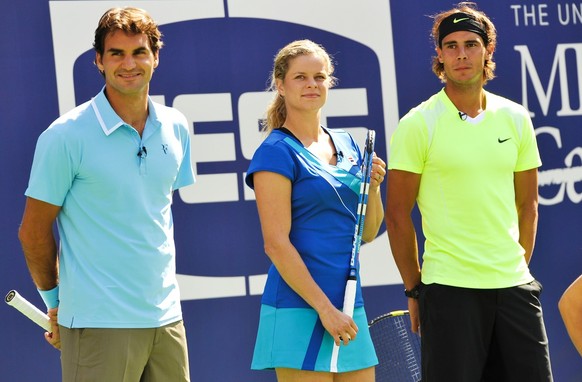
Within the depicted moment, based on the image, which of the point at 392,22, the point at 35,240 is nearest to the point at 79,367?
the point at 35,240


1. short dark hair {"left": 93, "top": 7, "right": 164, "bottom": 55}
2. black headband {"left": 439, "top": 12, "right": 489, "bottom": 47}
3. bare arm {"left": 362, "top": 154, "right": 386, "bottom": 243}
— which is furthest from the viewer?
black headband {"left": 439, "top": 12, "right": 489, "bottom": 47}

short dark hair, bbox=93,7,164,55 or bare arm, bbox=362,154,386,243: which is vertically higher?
short dark hair, bbox=93,7,164,55

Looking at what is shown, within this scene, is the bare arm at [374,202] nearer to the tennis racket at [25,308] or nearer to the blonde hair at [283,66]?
the blonde hair at [283,66]

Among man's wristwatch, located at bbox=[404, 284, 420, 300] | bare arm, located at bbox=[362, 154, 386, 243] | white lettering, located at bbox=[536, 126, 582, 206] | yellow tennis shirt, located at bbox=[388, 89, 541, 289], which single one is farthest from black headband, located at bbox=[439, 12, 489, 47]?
white lettering, located at bbox=[536, 126, 582, 206]

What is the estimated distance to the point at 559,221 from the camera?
5445mm

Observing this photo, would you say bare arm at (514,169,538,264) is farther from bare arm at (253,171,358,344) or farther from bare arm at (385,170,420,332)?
bare arm at (253,171,358,344)

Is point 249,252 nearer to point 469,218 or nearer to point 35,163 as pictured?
point 469,218

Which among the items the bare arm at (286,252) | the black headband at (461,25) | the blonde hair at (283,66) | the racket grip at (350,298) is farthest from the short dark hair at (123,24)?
the black headband at (461,25)

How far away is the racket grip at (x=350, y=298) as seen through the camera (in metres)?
3.45

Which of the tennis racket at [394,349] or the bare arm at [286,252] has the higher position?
the bare arm at [286,252]

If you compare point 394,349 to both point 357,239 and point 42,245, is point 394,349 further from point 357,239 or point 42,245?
point 42,245

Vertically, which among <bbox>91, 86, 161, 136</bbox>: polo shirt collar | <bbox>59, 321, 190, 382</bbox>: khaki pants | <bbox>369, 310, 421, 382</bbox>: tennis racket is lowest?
<bbox>369, 310, 421, 382</bbox>: tennis racket

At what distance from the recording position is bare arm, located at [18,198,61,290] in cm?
329

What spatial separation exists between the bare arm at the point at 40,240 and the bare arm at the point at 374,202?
109 cm
